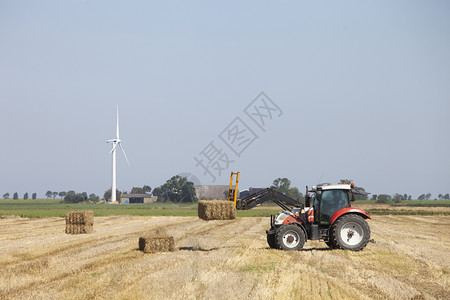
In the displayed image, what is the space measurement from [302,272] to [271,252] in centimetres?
413

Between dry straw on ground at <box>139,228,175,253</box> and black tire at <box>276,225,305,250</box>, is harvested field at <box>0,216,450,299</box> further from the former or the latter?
black tire at <box>276,225,305,250</box>

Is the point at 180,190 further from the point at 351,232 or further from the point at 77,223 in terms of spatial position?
the point at 351,232

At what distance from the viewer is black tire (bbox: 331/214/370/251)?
1742 cm

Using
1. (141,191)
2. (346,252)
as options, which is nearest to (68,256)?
(346,252)

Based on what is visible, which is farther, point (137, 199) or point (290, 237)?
point (137, 199)

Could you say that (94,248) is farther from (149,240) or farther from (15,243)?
(15,243)

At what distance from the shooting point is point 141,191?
191 metres

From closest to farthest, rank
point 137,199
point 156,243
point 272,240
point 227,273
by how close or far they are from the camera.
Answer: point 227,273 < point 156,243 < point 272,240 < point 137,199

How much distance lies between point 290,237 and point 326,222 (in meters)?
1.37

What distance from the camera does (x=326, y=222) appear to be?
17797mm

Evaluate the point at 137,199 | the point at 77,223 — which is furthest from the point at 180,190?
the point at 77,223

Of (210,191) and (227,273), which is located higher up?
(210,191)

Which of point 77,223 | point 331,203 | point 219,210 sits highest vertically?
point 331,203

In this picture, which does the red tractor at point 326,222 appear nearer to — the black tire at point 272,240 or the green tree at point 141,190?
the black tire at point 272,240
